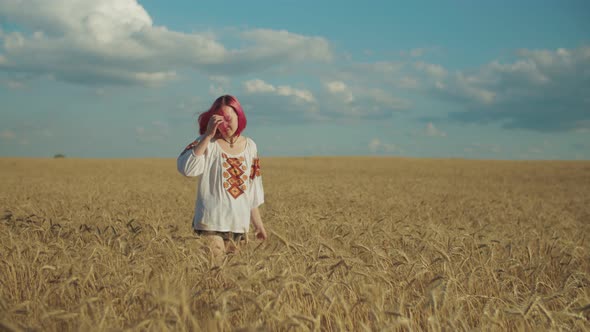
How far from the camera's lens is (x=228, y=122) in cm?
360

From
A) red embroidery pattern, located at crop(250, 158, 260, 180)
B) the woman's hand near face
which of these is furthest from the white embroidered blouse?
the woman's hand near face

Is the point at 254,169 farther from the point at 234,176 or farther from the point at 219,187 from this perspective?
the point at 219,187

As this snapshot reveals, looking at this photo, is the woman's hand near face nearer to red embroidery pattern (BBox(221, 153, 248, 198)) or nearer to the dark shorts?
red embroidery pattern (BBox(221, 153, 248, 198))

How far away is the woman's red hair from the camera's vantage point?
3625 millimetres

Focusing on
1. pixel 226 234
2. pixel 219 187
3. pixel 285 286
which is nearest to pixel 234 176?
pixel 219 187

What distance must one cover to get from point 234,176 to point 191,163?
41 centimetres

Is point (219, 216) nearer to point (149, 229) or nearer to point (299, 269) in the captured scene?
point (299, 269)

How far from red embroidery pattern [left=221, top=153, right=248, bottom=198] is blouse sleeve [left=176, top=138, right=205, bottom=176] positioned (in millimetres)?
222

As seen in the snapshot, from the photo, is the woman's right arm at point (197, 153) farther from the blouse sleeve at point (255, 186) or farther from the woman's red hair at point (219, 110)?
the blouse sleeve at point (255, 186)

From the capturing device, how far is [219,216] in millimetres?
3562

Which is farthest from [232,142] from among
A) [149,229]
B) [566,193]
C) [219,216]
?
[566,193]

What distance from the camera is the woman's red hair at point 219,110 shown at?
3.62 meters

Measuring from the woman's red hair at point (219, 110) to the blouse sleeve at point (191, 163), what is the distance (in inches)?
9.9

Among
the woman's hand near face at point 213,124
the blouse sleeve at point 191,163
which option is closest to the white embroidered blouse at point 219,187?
the blouse sleeve at point 191,163
